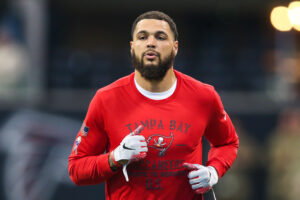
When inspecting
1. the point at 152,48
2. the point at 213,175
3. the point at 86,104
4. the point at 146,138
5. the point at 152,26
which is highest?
the point at 152,26

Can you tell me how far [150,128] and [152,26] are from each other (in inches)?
29.0

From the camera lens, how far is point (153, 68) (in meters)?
4.00

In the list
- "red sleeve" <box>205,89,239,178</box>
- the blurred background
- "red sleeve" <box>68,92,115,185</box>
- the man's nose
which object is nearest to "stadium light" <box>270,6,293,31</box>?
the blurred background

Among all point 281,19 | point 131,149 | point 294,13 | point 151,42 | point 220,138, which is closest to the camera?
point 131,149

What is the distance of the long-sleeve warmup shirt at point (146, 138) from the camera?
4.00 m

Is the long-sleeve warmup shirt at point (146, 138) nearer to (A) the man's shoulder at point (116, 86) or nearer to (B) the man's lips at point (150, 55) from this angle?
(A) the man's shoulder at point (116, 86)

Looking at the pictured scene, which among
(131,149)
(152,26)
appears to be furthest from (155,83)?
(131,149)

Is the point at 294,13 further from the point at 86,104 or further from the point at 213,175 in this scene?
the point at 213,175

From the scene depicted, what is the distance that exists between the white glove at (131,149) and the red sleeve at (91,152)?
0.16 metres

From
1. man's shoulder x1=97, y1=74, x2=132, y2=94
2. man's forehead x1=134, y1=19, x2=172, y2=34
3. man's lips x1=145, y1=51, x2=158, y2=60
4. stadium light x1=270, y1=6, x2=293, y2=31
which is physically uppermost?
stadium light x1=270, y1=6, x2=293, y2=31

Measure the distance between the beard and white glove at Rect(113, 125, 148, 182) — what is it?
16.4 inches

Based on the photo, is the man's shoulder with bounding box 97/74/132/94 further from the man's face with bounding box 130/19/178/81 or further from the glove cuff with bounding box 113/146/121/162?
the glove cuff with bounding box 113/146/121/162

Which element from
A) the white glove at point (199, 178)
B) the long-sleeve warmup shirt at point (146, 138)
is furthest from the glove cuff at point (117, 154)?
the white glove at point (199, 178)

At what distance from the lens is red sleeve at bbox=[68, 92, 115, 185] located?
156 inches
